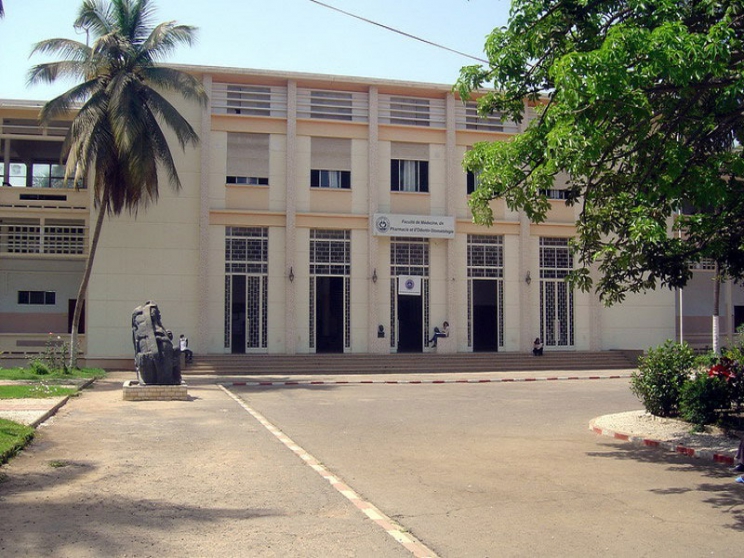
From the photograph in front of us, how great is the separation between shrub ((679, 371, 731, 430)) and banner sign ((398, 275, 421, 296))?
2000 centimetres

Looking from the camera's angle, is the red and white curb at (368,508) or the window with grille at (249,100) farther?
the window with grille at (249,100)

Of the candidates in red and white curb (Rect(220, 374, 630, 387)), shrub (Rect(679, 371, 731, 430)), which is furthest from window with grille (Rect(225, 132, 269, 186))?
shrub (Rect(679, 371, 731, 430))

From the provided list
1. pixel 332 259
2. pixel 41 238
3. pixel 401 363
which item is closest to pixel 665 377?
pixel 401 363

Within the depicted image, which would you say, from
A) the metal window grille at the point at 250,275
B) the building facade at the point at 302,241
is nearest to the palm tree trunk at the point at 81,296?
the building facade at the point at 302,241

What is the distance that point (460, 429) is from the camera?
43.6 ft

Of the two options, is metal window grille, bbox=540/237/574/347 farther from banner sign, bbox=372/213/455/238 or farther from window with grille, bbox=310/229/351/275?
window with grille, bbox=310/229/351/275

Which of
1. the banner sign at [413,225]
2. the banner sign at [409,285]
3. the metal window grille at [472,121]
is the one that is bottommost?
the banner sign at [409,285]

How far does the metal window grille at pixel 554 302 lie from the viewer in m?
33.7

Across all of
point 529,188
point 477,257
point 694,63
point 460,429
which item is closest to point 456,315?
point 477,257

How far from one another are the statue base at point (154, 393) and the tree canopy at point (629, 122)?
32.2 feet

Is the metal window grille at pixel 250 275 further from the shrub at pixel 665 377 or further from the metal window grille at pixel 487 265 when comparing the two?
the shrub at pixel 665 377

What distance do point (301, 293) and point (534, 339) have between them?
34.1 feet

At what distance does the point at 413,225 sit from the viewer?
104 ft

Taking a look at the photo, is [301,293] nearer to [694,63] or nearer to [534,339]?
[534,339]
